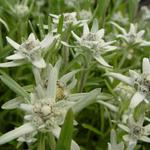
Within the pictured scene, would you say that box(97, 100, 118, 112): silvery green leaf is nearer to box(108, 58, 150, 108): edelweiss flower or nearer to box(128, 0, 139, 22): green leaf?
box(108, 58, 150, 108): edelweiss flower

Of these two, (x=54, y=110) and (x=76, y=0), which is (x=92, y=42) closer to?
(x=54, y=110)

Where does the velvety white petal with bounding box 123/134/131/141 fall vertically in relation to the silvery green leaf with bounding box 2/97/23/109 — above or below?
below

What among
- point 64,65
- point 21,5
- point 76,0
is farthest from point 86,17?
point 64,65

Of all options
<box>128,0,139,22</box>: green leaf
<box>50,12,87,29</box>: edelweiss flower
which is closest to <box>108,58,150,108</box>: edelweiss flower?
<box>50,12,87,29</box>: edelweiss flower

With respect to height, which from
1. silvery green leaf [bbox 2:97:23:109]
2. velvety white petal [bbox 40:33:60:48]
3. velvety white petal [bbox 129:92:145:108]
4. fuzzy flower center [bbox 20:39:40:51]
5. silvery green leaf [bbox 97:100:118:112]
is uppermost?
velvety white petal [bbox 40:33:60:48]

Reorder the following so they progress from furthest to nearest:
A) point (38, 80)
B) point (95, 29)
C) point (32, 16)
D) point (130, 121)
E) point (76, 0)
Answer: point (32, 16)
point (76, 0)
point (95, 29)
point (130, 121)
point (38, 80)

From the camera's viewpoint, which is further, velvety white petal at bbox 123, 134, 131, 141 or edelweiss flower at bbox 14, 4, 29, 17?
edelweiss flower at bbox 14, 4, 29, 17

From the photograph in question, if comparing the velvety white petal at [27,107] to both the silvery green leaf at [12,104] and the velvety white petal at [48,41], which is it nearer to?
the silvery green leaf at [12,104]

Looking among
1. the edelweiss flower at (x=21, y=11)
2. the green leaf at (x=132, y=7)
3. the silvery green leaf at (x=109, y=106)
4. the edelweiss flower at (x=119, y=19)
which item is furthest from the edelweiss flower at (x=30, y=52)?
the edelweiss flower at (x=119, y=19)

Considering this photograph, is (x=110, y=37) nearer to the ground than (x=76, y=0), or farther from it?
nearer to the ground
